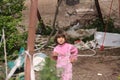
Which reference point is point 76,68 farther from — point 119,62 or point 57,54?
point 57,54

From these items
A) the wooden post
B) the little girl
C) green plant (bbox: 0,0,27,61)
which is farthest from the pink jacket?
green plant (bbox: 0,0,27,61)

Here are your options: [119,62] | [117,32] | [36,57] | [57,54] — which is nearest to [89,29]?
[117,32]

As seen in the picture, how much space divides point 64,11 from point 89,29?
77 cm

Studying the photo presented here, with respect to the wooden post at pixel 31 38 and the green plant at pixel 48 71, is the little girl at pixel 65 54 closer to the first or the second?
the wooden post at pixel 31 38

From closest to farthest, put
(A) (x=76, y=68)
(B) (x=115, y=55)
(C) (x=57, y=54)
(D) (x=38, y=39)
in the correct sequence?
1. (C) (x=57, y=54)
2. (A) (x=76, y=68)
3. (B) (x=115, y=55)
4. (D) (x=38, y=39)

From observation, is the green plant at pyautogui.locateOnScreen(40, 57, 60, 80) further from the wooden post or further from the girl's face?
the girl's face

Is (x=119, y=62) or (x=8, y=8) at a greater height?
(x=8, y=8)

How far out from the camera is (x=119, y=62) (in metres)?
7.31

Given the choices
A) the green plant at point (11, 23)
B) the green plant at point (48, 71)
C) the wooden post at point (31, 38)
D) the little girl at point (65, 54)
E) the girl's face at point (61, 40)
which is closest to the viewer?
the green plant at point (48, 71)

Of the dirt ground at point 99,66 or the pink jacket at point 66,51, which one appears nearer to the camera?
the pink jacket at point 66,51

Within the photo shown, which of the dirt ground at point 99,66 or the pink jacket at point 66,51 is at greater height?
the pink jacket at point 66,51

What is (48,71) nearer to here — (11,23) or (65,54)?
(65,54)

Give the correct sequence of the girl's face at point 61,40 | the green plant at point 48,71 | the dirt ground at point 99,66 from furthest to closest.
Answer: the dirt ground at point 99,66 → the girl's face at point 61,40 → the green plant at point 48,71

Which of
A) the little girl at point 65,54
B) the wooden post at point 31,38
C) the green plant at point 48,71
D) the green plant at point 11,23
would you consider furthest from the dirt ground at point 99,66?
the green plant at point 48,71
